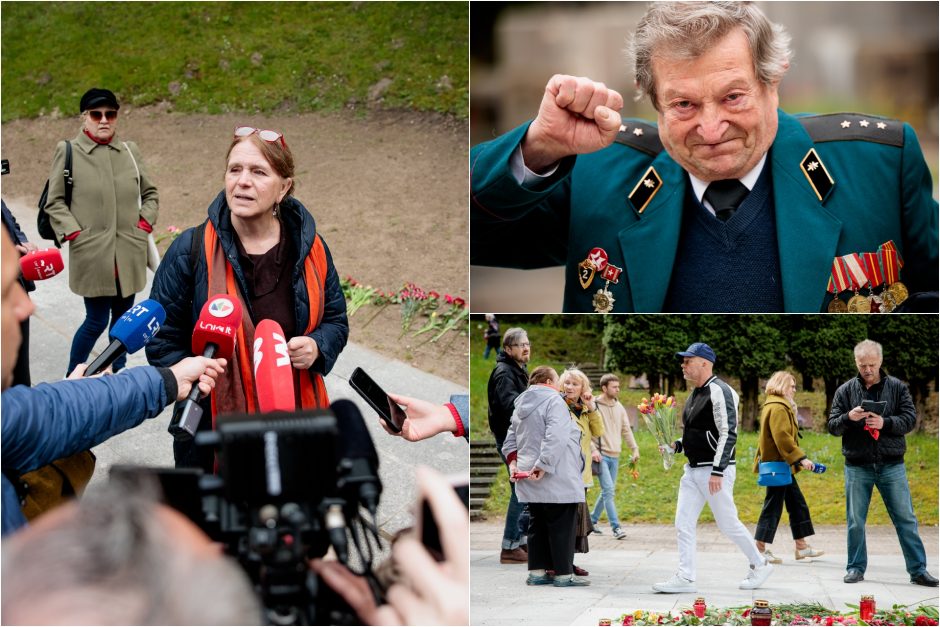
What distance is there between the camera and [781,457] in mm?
3852

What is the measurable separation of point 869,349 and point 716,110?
1.07 metres

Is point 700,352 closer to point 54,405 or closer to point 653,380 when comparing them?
point 653,380

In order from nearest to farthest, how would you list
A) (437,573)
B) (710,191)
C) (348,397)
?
(437,573), (710,191), (348,397)

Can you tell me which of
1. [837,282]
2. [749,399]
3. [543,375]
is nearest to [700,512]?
[749,399]

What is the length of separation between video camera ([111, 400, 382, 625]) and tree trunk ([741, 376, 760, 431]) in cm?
227

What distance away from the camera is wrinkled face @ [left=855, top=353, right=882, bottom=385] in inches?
149

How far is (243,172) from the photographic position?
12.1 ft

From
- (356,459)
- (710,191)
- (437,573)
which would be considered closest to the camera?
(437,573)

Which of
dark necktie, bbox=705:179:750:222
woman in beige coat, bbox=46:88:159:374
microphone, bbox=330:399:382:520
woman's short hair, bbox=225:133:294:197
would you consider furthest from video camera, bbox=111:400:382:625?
woman in beige coat, bbox=46:88:159:374

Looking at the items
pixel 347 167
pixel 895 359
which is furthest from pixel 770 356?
pixel 347 167

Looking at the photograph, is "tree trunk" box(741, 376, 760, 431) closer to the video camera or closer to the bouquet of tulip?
the bouquet of tulip

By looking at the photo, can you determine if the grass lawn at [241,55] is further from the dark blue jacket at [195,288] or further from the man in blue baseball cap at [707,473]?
the man in blue baseball cap at [707,473]

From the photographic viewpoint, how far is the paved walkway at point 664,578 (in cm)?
382

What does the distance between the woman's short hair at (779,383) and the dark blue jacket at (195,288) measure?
5.34 feet
